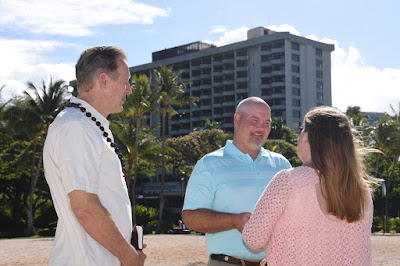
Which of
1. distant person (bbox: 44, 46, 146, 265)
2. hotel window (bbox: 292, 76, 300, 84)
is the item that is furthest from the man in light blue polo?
hotel window (bbox: 292, 76, 300, 84)

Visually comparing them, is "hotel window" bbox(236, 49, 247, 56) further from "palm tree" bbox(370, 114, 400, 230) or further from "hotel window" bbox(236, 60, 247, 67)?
"palm tree" bbox(370, 114, 400, 230)

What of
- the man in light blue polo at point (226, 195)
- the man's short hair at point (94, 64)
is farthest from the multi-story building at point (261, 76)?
the man's short hair at point (94, 64)

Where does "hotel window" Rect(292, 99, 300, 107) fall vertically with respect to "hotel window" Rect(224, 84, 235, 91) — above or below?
below

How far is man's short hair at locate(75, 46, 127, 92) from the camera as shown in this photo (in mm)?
2840

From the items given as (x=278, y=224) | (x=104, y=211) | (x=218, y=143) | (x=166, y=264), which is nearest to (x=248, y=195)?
(x=278, y=224)

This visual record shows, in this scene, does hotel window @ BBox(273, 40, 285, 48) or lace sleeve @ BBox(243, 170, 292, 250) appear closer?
lace sleeve @ BBox(243, 170, 292, 250)

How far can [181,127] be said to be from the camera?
354 ft

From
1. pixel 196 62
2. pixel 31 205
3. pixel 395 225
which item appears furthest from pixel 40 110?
pixel 196 62

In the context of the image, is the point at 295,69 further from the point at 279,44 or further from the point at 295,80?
the point at 279,44

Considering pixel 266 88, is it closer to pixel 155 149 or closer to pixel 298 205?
pixel 155 149

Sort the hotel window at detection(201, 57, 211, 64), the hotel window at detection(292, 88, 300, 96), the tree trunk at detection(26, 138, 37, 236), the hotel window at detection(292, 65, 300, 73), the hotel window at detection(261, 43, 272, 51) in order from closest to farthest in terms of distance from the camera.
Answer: the tree trunk at detection(26, 138, 37, 236), the hotel window at detection(292, 88, 300, 96), the hotel window at detection(292, 65, 300, 73), the hotel window at detection(261, 43, 272, 51), the hotel window at detection(201, 57, 211, 64)

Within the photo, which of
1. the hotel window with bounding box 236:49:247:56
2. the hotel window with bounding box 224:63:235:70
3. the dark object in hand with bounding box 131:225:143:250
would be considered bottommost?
the dark object in hand with bounding box 131:225:143:250

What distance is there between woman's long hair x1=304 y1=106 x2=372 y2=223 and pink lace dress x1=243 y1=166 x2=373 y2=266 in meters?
0.07

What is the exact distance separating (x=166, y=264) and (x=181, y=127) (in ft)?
301
